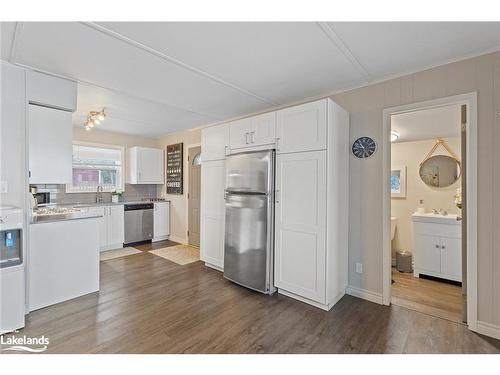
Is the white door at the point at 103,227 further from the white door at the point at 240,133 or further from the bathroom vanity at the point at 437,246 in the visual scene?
the bathroom vanity at the point at 437,246

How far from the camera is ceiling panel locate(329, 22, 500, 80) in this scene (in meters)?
1.76

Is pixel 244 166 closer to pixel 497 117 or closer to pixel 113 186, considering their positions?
pixel 497 117

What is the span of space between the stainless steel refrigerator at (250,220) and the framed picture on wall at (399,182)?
2848mm

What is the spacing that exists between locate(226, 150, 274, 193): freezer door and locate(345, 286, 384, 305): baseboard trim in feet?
4.91

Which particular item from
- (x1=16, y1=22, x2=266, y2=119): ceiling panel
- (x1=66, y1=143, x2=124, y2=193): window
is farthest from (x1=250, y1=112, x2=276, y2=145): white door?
(x1=66, y1=143, x2=124, y2=193): window

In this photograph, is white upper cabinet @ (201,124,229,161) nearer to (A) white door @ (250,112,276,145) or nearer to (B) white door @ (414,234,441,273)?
(A) white door @ (250,112,276,145)

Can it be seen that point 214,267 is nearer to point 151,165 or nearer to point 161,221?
point 161,221

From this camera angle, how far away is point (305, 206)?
2.60 meters

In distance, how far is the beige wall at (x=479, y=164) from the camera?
6.74 ft

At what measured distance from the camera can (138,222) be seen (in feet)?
16.9

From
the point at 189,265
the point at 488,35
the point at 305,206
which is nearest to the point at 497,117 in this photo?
the point at 488,35

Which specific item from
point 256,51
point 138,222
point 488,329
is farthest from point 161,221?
point 488,329
